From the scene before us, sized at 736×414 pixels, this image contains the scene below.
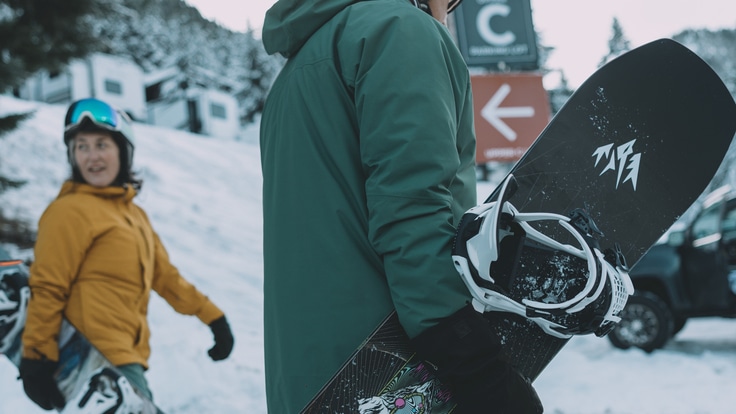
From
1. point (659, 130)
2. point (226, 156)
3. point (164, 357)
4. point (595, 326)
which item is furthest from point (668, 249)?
point (226, 156)

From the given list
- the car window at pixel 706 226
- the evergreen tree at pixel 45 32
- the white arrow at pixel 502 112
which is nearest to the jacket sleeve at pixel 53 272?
the white arrow at pixel 502 112

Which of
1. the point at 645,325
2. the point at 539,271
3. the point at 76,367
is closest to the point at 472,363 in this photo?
the point at 539,271

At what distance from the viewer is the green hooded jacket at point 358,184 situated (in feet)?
4.44

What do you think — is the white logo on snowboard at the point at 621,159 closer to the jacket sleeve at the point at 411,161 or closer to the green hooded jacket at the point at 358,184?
the green hooded jacket at the point at 358,184

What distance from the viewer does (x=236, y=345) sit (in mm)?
7074

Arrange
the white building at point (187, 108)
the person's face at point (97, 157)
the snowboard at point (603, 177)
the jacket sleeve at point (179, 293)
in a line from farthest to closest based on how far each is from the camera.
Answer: the white building at point (187, 108) < the jacket sleeve at point (179, 293) < the person's face at point (97, 157) < the snowboard at point (603, 177)

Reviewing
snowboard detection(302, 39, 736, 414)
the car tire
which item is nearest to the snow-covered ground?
the car tire

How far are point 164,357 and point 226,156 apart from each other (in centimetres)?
1543

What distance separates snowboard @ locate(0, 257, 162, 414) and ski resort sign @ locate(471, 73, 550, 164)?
348 centimetres

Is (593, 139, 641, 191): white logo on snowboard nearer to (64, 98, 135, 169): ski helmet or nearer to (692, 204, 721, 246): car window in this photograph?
(64, 98, 135, 169): ski helmet

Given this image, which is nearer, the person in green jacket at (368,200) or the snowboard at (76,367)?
the person in green jacket at (368,200)

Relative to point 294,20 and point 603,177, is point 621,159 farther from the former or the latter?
point 294,20

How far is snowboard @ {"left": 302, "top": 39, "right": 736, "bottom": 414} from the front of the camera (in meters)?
1.49

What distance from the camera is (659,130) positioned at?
202 centimetres
